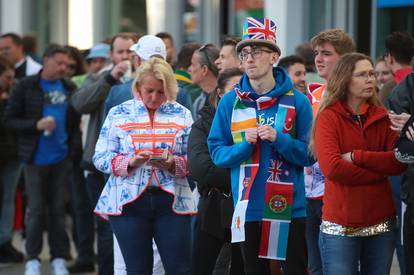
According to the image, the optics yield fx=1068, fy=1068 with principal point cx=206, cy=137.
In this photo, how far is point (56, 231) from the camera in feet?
33.3

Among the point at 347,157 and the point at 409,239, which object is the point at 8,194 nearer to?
the point at 409,239

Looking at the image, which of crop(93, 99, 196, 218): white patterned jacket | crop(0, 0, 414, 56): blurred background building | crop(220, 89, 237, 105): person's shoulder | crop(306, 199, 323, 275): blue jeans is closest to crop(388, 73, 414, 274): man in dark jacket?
crop(306, 199, 323, 275): blue jeans

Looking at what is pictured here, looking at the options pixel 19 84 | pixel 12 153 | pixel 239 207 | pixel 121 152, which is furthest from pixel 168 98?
pixel 12 153

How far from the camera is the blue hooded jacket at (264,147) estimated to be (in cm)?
596

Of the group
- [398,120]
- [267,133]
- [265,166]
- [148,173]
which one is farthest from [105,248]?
[398,120]

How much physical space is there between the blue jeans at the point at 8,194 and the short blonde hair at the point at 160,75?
4110mm

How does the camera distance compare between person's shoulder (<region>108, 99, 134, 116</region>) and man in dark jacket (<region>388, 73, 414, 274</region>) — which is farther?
person's shoulder (<region>108, 99, 134, 116</region>)

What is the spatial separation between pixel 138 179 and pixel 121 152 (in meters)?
0.24

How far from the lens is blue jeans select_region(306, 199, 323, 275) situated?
7.19m

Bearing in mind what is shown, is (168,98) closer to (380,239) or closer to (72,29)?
(380,239)

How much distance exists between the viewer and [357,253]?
6.13m

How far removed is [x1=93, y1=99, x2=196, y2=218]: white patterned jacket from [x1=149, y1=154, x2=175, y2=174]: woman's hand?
37 mm

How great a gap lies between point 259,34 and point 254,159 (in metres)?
0.72

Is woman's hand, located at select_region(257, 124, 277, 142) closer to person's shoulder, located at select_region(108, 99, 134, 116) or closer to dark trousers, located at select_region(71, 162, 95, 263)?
person's shoulder, located at select_region(108, 99, 134, 116)
